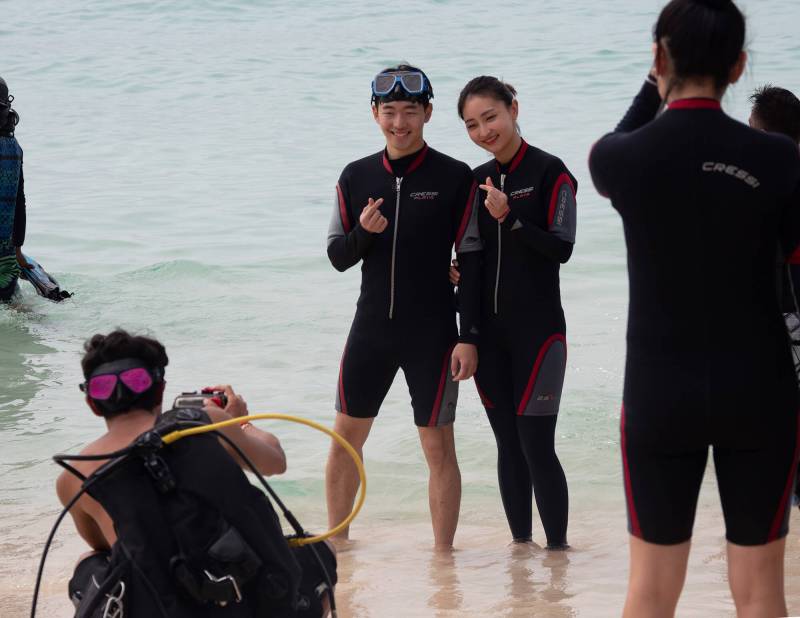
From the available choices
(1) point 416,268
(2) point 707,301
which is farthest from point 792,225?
(1) point 416,268

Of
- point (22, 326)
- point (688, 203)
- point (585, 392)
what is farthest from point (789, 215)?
point (22, 326)

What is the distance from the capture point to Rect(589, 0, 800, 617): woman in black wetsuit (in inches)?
96.6

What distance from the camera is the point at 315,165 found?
676 inches

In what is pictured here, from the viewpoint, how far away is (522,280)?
4438mm

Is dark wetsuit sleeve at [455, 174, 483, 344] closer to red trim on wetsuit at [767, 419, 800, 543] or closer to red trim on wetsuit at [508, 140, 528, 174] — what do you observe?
red trim on wetsuit at [508, 140, 528, 174]

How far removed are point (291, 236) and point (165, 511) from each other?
10993mm

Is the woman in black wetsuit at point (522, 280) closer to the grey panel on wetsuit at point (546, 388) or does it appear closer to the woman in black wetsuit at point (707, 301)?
the grey panel on wetsuit at point (546, 388)

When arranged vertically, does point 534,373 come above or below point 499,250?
below

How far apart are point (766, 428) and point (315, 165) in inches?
590

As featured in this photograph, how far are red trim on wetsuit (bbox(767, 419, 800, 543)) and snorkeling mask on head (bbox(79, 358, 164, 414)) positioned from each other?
1.44 m

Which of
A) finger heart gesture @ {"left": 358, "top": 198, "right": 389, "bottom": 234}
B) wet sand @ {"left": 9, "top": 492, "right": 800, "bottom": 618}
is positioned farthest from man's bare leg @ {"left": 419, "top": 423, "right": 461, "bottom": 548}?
finger heart gesture @ {"left": 358, "top": 198, "right": 389, "bottom": 234}

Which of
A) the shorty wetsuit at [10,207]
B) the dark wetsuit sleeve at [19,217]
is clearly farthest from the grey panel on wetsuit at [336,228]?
the dark wetsuit sleeve at [19,217]

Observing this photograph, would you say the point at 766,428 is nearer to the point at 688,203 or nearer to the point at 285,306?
the point at 688,203

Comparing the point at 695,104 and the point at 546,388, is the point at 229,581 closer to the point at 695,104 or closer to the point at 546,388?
the point at 695,104
